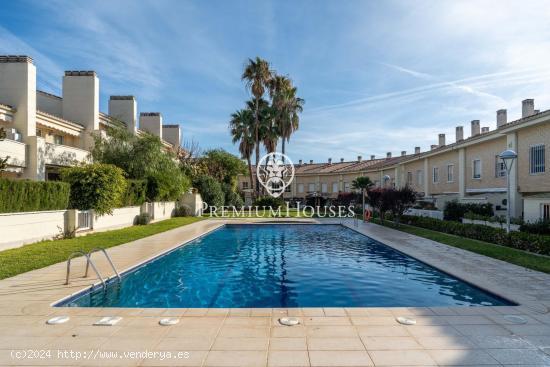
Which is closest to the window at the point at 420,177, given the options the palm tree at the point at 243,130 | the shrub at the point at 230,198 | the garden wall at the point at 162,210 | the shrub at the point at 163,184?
the palm tree at the point at 243,130

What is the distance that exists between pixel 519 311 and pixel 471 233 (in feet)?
34.6

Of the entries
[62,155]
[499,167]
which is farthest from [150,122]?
[499,167]

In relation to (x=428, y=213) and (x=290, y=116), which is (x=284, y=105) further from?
(x=428, y=213)

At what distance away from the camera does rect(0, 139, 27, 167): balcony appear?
1596cm

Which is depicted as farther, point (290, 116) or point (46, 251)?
point (290, 116)

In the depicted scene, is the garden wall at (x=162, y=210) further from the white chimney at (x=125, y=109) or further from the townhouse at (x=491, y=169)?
the townhouse at (x=491, y=169)

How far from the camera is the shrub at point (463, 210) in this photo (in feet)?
61.0

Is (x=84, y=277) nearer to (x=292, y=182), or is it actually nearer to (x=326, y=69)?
(x=326, y=69)

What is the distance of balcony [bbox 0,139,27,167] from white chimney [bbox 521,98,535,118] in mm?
28078

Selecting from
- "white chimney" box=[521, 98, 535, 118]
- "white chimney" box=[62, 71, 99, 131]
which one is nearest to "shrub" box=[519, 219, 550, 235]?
"white chimney" box=[521, 98, 535, 118]

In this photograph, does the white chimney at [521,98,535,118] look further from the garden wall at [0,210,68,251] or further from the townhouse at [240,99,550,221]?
the garden wall at [0,210,68,251]

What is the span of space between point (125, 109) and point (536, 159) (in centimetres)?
2773

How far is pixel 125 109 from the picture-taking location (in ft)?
93.9

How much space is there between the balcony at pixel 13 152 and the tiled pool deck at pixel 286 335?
12.3 meters
